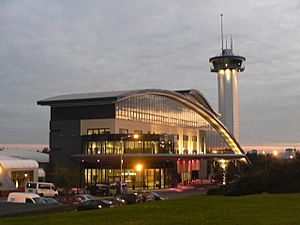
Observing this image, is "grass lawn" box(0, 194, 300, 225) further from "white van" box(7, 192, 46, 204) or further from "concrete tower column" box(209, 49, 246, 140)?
"concrete tower column" box(209, 49, 246, 140)

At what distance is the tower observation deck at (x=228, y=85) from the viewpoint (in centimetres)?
14475

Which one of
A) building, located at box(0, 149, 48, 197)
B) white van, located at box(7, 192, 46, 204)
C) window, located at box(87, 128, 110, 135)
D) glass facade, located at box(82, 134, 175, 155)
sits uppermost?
window, located at box(87, 128, 110, 135)

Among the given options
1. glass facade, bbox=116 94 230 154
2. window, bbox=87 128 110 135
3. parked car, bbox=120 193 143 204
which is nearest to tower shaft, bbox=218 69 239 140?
glass facade, bbox=116 94 230 154

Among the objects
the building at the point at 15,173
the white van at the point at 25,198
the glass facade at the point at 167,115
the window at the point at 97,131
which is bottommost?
the white van at the point at 25,198

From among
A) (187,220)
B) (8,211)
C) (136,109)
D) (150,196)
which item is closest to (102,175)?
(136,109)

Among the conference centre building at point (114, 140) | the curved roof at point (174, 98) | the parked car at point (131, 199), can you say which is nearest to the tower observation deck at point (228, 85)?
the curved roof at point (174, 98)

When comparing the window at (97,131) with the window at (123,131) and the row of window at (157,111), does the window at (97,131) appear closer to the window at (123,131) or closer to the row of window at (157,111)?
the window at (123,131)

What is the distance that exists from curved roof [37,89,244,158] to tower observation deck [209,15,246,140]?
2959cm

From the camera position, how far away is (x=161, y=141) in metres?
77.8

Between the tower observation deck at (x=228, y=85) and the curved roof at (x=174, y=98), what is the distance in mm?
29594

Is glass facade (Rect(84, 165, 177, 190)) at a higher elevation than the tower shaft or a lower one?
lower

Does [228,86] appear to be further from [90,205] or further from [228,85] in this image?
[90,205]

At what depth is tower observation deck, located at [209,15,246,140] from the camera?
475 feet

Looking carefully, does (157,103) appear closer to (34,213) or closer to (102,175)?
(102,175)
